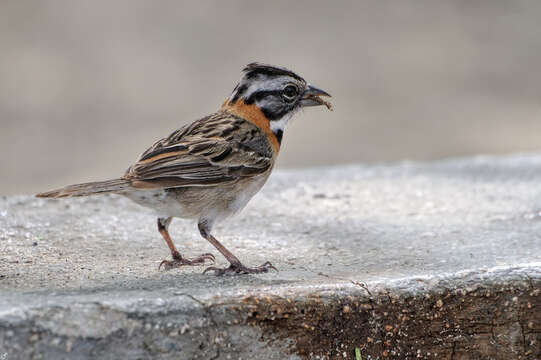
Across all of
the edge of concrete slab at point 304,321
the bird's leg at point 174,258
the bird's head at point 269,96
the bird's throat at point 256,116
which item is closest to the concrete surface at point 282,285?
the edge of concrete slab at point 304,321

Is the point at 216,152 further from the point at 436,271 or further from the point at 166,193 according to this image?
the point at 436,271

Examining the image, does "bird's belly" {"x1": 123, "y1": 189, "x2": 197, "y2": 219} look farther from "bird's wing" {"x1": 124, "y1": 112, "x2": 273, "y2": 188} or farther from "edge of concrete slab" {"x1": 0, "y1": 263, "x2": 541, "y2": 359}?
"edge of concrete slab" {"x1": 0, "y1": 263, "x2": 541, "y2": 359}

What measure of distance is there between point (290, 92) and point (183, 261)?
1430 millimetres

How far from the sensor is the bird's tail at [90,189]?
14.6ft

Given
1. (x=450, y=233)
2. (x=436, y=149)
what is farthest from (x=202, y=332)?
(x=436, y=149)

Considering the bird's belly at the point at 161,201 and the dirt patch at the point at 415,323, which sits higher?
the bird's belly at the point at 161,201

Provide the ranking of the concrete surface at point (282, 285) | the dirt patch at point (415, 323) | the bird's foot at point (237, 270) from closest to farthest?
1. the concrete surface at point (282, 285)
2. the dirt patch at point (415, 323)
3. the bird's foot at point (237, 270)

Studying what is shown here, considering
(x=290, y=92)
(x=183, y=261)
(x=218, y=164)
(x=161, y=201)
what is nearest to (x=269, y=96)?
(x=290, y=92)

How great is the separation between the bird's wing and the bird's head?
0.33 feet

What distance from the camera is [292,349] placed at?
13.6 ft

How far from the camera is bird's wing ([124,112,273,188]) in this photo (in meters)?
4.82

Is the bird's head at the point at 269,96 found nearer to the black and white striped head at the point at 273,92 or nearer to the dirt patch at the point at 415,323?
the black and white striped head at the point at 273,92

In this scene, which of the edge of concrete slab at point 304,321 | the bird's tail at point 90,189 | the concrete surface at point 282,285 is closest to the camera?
the edge of concrete slab at point 304,321

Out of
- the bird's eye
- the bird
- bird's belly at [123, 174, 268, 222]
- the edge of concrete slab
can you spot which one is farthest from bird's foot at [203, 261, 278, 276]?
the bird's eye
